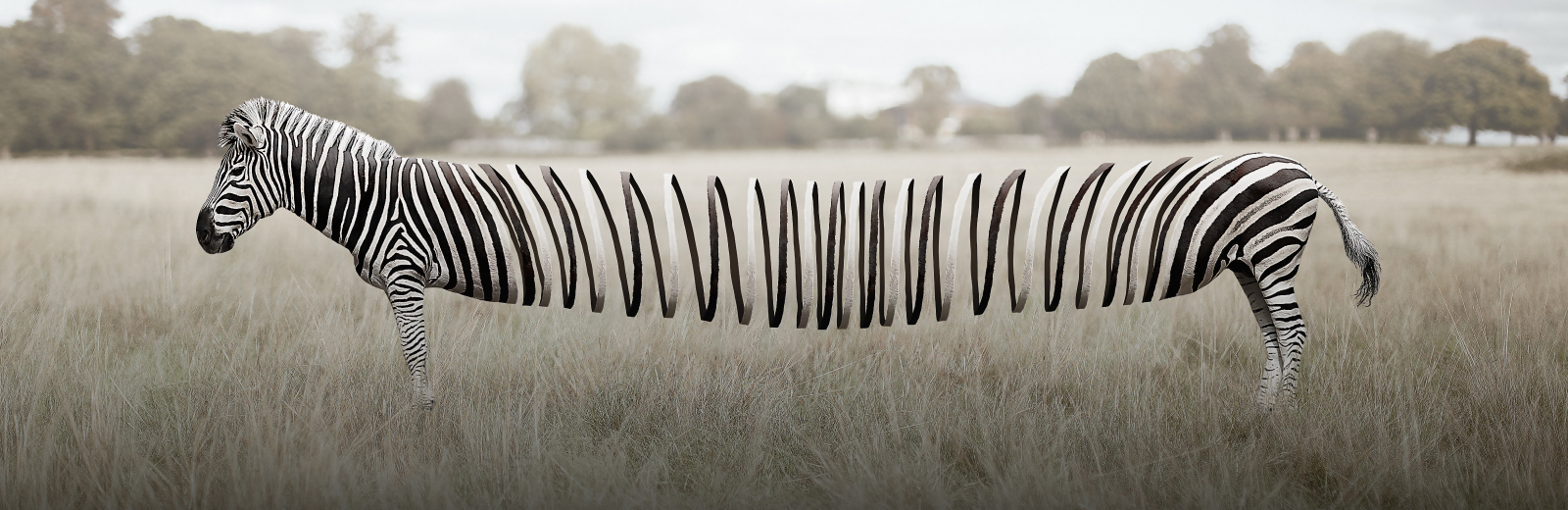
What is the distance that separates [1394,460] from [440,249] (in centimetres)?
505

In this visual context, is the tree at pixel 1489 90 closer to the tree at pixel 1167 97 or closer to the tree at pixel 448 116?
the tree at pixel 1167 97

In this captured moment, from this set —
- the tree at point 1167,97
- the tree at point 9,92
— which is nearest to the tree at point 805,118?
the tree at point 1167,97

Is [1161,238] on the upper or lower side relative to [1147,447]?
upper

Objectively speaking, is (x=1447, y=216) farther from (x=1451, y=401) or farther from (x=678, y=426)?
(x=678, y=426)

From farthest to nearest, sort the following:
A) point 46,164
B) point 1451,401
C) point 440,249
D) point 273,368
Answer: point 46,164, point 273,368, point 1451,401, point 440,249

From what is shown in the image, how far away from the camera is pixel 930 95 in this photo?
112 feet

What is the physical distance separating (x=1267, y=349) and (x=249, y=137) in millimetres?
5650

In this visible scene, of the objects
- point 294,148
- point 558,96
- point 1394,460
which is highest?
point 558,96

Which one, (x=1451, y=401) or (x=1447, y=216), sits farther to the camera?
(x=1447, y=216)

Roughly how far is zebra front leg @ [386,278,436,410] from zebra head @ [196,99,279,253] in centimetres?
76

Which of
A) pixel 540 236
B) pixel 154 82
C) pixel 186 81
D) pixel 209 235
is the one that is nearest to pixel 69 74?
pixel 154 82

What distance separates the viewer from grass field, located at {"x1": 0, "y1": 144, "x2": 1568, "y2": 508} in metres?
3.97

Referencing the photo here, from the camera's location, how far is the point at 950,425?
4.59 m

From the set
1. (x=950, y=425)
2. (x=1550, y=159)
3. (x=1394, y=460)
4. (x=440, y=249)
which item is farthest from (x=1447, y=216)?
(x=440, y=249)
